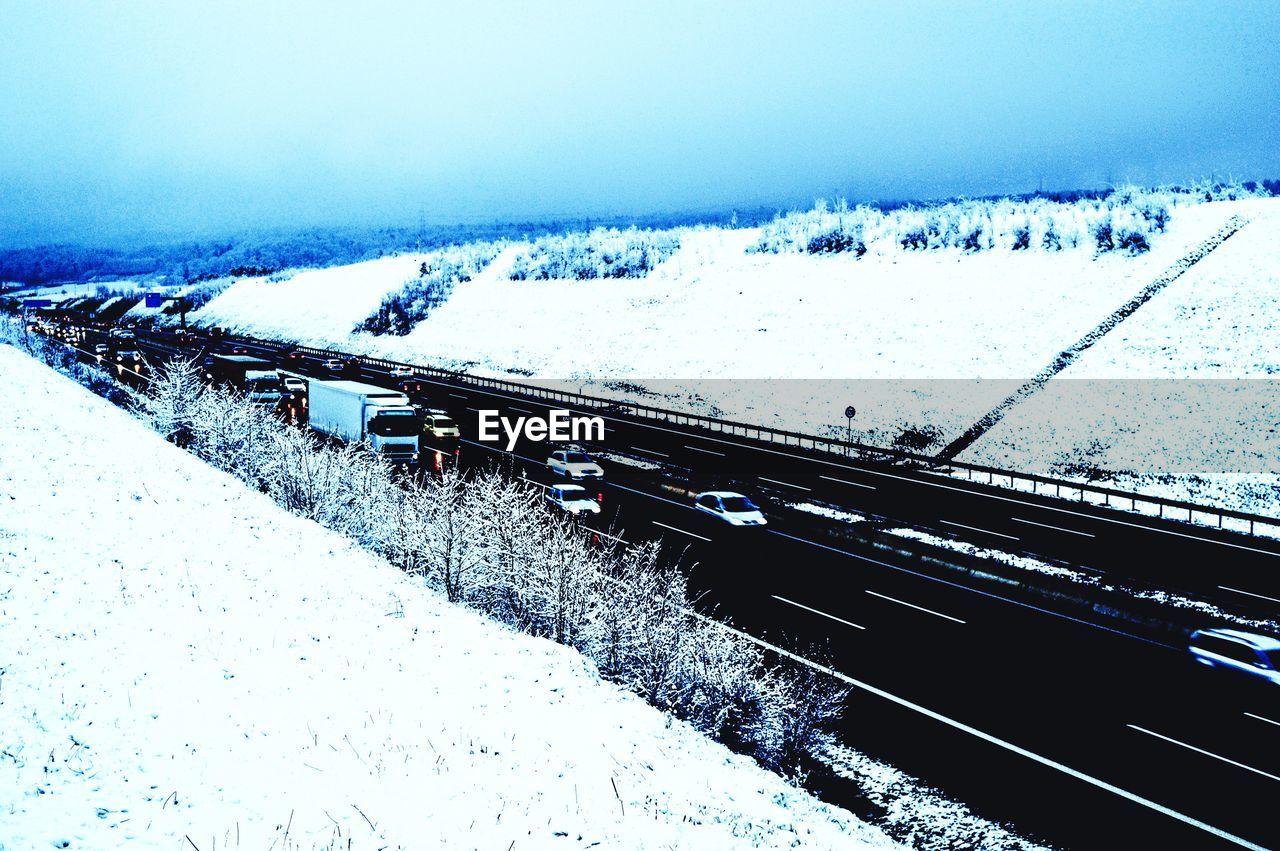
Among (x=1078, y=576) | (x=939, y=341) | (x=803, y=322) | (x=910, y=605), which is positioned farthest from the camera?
(x=803, y=322)

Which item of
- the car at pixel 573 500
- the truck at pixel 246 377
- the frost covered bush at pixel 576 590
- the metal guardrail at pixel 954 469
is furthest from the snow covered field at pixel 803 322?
the frost covered bush at pixel 576 590

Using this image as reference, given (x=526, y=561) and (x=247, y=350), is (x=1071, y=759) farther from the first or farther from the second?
(x=247, y=350)

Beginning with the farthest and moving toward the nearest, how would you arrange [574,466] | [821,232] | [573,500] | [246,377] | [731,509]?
[821,232], [246,377], [574,466], [573,500], [731,509]

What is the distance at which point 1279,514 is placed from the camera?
27.4m

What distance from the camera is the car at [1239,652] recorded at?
15430 mm

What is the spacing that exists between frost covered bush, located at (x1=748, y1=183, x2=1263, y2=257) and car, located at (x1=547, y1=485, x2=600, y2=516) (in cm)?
4451

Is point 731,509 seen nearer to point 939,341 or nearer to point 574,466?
point 574,466

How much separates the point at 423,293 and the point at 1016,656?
9604 centimetres

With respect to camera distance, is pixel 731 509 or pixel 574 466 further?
pixel 574 466

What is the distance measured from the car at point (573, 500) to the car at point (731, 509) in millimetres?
3736

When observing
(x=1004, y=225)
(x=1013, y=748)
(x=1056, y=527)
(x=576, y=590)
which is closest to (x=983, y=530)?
(x=1056, y=527)

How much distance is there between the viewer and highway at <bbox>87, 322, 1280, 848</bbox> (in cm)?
1254

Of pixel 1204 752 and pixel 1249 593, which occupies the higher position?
pixel 1249 593

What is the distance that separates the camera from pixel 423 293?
4090 inches
